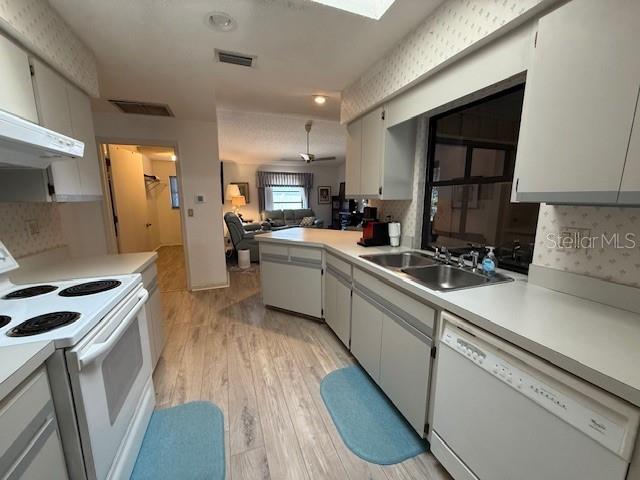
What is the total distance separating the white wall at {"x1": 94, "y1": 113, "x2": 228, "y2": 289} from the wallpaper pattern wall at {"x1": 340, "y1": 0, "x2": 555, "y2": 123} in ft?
7.29

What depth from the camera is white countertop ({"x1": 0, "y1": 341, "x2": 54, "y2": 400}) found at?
2.25 ft

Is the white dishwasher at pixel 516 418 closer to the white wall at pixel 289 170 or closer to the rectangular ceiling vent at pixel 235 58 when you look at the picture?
the rectangular ceiling vent at pixel 235 58

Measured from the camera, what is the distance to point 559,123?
3.23 ft

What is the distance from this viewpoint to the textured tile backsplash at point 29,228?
167cm

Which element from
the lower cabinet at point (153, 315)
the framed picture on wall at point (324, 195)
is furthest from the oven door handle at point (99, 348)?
the framed picture on wall at point (324, 195)

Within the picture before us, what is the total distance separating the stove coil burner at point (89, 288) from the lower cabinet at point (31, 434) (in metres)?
0.51

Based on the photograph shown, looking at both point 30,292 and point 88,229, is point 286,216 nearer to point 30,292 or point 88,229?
point 88,229

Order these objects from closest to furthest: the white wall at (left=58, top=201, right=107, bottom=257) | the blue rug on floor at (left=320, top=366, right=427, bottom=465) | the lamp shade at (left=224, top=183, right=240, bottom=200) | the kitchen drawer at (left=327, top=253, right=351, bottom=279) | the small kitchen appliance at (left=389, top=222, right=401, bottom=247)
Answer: the blue rug on floor at (left=320, top=366, right=427, bottom=465) → the kitchen drawer at (left=327, top=253, right=351, bottom=279) → the small kitchen appliance at (left=389, top=222, right=401, bottom=247) → the white wall at (left=58, top=201, right=107, bottom=257) → the lamp shade at (left=224, top=183, right=240, bottom=200)

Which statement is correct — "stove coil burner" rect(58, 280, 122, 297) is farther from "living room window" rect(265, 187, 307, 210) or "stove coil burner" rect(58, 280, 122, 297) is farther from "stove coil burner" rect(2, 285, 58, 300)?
"living room window" rect(265, 187, 307, 210)

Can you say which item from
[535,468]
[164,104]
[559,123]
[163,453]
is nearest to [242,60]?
[164,104]

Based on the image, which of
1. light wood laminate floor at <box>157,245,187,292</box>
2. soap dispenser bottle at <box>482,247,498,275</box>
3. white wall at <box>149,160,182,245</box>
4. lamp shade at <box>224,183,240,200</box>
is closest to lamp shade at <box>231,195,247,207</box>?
lamp shade at <box>224,183,240,200</box>

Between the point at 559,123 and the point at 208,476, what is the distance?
7.07 ft

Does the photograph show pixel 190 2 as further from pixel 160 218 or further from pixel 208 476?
pixel 160 218

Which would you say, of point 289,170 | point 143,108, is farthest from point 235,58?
point 289,170
